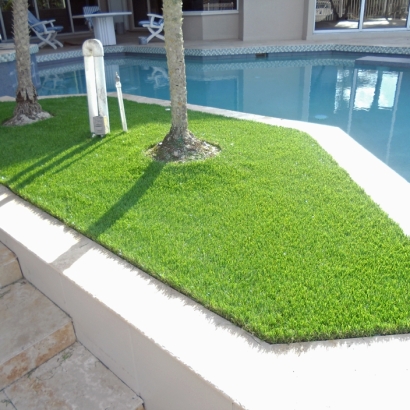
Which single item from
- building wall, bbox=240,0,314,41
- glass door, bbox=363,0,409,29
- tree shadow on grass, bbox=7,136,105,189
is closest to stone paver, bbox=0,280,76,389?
tree shadow on grass, bbox=7,136,105,189

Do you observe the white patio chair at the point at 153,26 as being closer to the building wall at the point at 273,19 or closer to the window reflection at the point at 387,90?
the building wall at the point at 273,19

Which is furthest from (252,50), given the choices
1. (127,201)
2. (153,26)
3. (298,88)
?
→ (127,201)

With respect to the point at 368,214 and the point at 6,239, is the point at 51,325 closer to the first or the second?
the point at 6,239

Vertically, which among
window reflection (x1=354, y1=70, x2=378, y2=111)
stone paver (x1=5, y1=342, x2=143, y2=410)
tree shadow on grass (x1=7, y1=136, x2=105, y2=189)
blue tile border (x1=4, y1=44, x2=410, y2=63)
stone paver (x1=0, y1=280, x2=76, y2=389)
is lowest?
stone paver (x1=5, y1=342, x2=143, y2=410)

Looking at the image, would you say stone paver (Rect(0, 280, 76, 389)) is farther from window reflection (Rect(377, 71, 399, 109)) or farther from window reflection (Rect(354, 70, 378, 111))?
window reflection (Rect(377, 71, 399, 109))

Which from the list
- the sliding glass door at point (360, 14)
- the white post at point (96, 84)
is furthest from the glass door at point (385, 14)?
the white post at point (96, 84)

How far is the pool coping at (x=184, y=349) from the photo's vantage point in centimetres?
168

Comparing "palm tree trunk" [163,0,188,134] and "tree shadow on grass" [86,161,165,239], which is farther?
"palm tree trunk" [163,0,188,134]

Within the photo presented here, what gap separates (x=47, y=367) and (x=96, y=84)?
340 centimetres

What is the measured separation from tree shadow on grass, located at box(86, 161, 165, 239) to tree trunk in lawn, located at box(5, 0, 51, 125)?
2.83m

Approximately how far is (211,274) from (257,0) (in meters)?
13.3

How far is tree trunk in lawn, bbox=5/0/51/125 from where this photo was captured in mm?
5492

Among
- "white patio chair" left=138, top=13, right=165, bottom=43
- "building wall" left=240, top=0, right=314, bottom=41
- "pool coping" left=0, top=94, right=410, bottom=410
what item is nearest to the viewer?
"pool coping" left=0, top=94, right=410, bottom=410

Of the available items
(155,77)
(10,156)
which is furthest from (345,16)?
(10,156)
